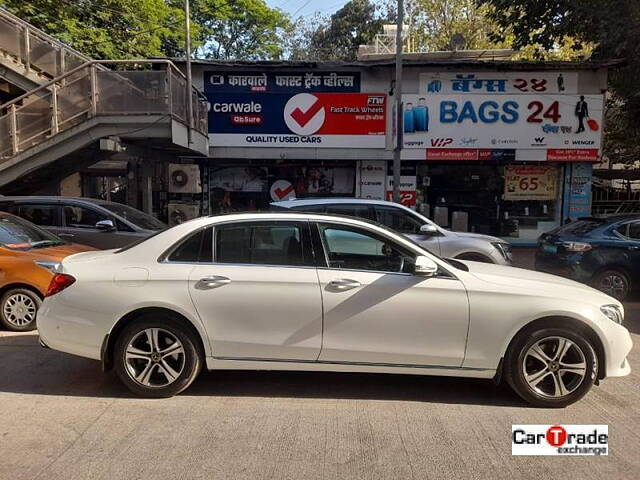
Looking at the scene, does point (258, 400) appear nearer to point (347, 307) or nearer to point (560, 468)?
point (347, 307)

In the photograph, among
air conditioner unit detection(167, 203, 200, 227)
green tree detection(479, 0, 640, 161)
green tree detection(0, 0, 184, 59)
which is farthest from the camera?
green tree detection(0, 0, 184, 59)

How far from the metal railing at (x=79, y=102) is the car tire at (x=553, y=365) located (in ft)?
30.1

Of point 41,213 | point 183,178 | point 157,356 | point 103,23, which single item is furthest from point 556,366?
point 103,23

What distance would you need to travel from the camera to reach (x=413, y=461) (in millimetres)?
3371

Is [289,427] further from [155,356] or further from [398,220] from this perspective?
[398,220]

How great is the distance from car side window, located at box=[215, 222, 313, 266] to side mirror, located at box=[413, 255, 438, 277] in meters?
0.89

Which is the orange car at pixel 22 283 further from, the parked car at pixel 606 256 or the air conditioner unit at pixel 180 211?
the air conditioner unit at pixel 180 211

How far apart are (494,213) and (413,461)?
1376 cm

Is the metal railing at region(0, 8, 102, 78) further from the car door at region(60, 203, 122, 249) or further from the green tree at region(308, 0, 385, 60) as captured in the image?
the green tree at region(308, 0, 385, 60)

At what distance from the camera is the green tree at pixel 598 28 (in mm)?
10922

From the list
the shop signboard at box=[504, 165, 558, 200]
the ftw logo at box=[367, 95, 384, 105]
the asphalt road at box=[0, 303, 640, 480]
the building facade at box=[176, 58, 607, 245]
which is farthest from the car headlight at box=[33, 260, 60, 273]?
the shop signboard at box=[504, 165, 558, 200]

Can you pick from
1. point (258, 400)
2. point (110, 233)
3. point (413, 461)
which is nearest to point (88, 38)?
point (110, 233)

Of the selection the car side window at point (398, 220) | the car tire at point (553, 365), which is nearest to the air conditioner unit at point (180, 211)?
the car side window at point (398, 220)

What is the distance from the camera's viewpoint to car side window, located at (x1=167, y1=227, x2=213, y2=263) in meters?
4.45
